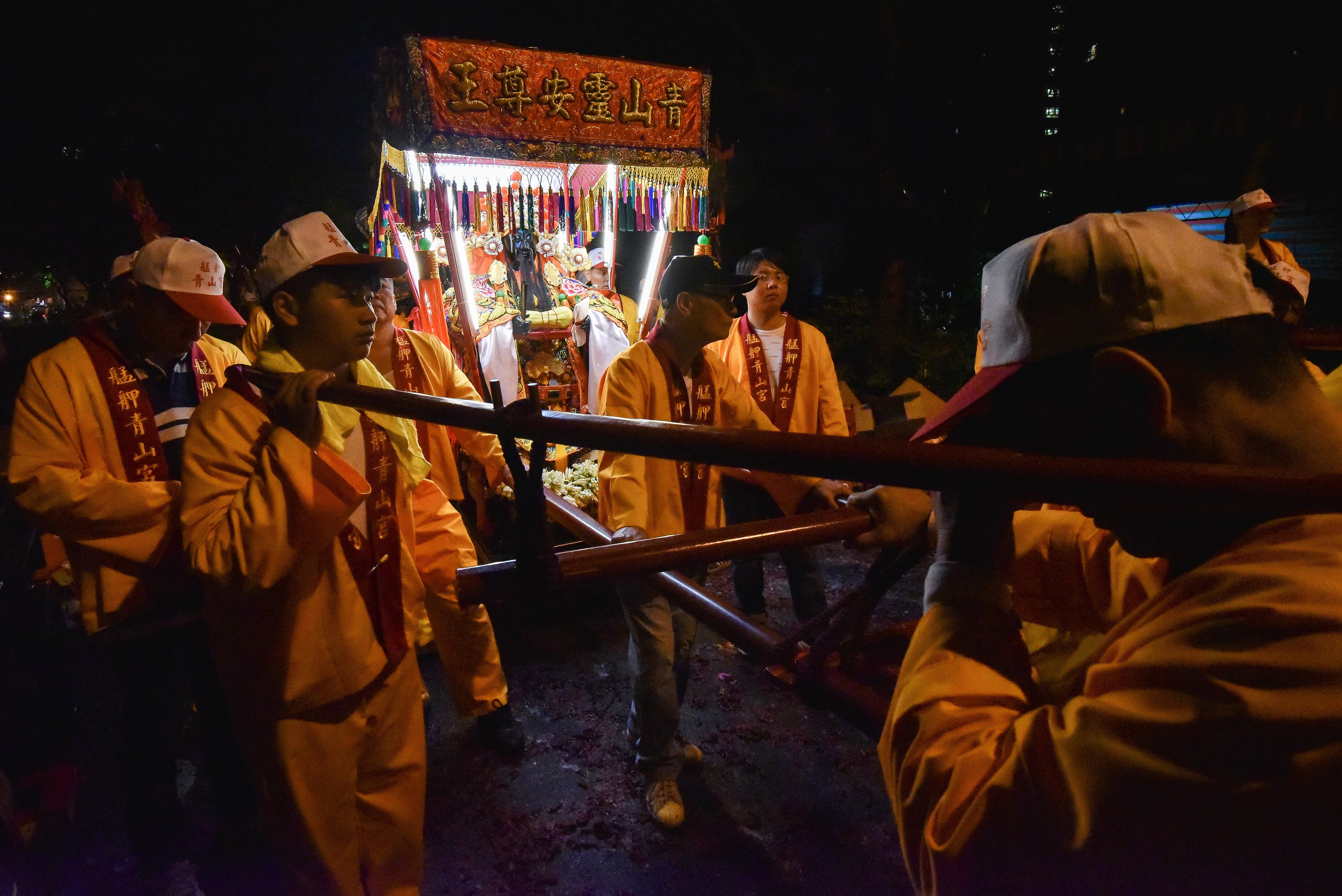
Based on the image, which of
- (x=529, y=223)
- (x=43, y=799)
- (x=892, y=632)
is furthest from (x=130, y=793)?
(x=529, y=223)

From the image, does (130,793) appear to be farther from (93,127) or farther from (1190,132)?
(1190,132)

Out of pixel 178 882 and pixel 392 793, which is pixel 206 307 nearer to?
pixel 392 793

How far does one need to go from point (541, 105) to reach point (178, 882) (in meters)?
6.37

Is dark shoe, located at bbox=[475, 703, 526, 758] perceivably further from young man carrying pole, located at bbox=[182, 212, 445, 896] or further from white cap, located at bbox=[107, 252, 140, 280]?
white cap, located at bbox=[107, 252, 140, 280]

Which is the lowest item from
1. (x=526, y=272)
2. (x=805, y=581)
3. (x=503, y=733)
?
(x=503, y=733)

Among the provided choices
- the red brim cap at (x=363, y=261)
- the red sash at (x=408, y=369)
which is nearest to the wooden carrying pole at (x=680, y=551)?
the red brim cap at (x=363, y=261)

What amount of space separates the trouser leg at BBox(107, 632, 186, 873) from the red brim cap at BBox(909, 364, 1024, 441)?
10.5 ft

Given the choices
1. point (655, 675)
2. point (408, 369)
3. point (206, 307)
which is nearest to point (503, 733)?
point (655, 675)

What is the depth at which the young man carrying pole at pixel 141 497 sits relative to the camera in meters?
2.49

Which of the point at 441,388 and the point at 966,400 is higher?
the point at 966,400

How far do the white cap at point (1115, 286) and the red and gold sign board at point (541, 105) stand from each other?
20.6 ft

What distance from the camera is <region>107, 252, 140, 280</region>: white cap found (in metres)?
2.97

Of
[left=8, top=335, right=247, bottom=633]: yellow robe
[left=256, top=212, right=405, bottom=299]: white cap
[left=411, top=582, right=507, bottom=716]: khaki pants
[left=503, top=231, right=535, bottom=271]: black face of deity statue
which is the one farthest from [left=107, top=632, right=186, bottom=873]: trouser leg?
[left=503, top=231, right=535, bottom=271]: black face of deity statue

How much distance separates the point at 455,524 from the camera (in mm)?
2750
